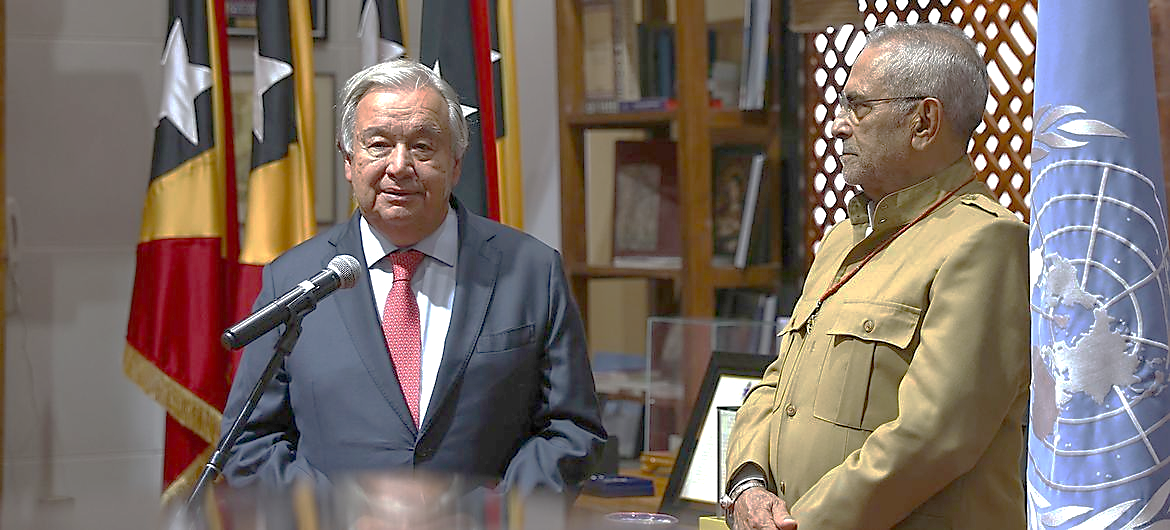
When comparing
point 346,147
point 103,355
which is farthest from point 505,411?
point 103,355

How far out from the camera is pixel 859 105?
1767 millimetres

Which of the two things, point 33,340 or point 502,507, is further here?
point 33,340

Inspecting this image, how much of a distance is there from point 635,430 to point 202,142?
133 centimetres

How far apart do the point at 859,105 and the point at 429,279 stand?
74cm

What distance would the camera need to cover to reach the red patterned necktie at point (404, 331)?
208 cm

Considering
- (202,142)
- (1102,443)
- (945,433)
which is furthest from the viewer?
(202,142)

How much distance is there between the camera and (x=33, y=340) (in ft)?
12.0

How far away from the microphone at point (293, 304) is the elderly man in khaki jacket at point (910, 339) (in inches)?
23.8

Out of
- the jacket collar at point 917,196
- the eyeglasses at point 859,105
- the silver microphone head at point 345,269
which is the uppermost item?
the eyeglasses at point 859,105

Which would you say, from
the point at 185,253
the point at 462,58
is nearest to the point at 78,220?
the point at 185,253

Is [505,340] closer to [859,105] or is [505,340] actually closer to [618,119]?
[859,105]

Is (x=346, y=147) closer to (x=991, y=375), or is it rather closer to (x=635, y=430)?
(x=991, y=375)

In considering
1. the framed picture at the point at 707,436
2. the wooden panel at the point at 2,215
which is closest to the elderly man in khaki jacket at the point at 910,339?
the framed picture at the point at 707,436

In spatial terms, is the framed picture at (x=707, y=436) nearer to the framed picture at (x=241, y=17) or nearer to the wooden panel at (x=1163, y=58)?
the wooden panel at (x=1163, y=58)
